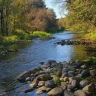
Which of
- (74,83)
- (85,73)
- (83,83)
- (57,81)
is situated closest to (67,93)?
(74,83)

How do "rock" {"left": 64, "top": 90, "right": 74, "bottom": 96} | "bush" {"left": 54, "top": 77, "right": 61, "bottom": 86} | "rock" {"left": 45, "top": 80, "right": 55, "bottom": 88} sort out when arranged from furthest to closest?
"bush" {"left": 54, "top": 77, "right": 61, "bottom": 86} → "rock" {"left": 45, "top": 80, "right": 55, "bottom": 88} → "rock" {"left": 64, "top": 90, "right": 74, "bottom": 96}

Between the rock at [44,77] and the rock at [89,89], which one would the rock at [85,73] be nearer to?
the rock at [44,77]

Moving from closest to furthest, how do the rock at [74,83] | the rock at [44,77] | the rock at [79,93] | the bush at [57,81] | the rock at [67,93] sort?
the rock at [79,93] < the rock at [67,93] < the rock at [74,83] < the bush at [57,81] < the rock at [44,77]

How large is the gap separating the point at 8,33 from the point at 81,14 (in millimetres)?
36637

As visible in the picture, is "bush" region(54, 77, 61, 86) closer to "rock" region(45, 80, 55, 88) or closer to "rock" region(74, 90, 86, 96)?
"rock" region(45, 80, 55, 88)

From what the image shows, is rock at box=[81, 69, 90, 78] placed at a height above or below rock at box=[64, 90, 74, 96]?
above

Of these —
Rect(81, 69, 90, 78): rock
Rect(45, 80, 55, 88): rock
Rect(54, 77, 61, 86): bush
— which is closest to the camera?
Rect(45, 80, 55, 88): rock

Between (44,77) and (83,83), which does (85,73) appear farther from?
(44,77)

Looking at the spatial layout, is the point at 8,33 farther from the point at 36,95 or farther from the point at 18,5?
the point at 36,95

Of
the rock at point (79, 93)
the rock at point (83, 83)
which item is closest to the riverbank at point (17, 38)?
the rock at point (83, 83)

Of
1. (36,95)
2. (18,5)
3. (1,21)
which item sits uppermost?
(18,5)

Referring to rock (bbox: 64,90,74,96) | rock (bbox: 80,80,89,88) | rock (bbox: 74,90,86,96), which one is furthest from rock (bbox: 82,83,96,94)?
rock (bbox: 64,90,74,96)

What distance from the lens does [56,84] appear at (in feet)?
52.0

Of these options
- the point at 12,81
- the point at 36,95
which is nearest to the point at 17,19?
the point at 12,81
